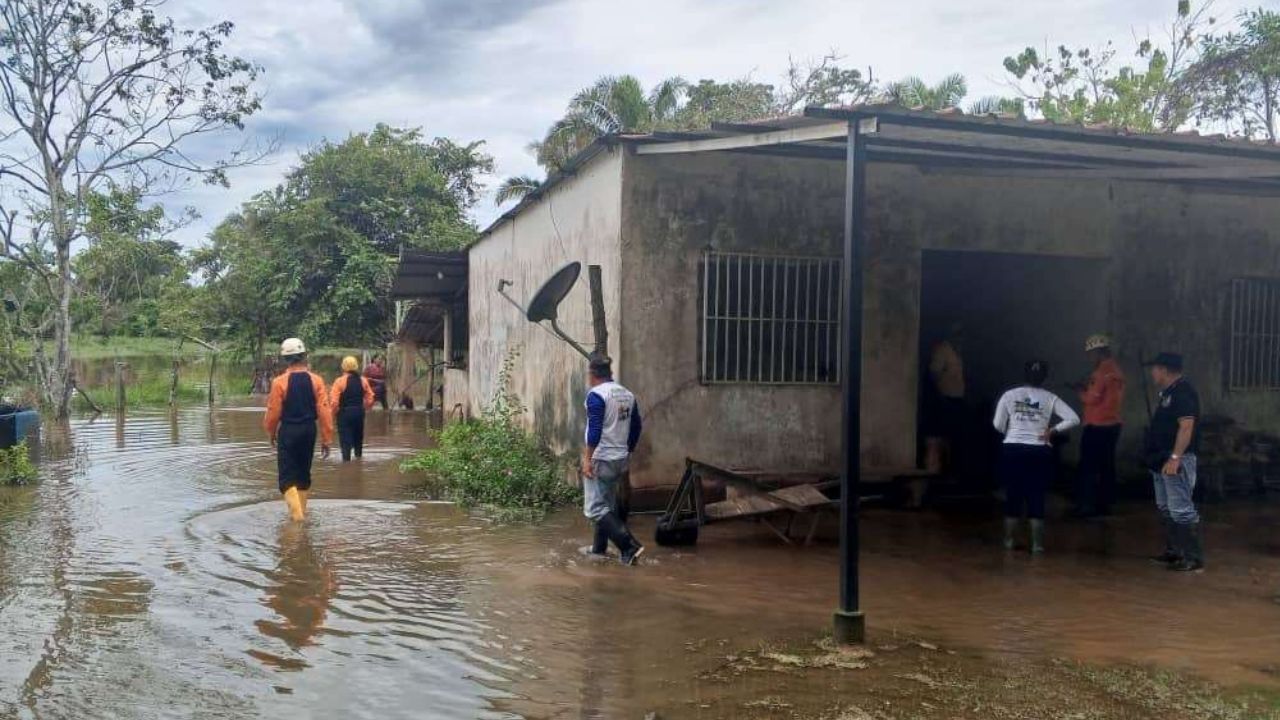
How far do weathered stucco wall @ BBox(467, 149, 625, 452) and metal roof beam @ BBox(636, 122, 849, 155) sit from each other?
1.84 feet

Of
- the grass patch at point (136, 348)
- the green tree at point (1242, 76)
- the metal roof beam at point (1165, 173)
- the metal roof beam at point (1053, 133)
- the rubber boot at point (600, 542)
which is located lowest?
the rubber boot at point (600, 542)

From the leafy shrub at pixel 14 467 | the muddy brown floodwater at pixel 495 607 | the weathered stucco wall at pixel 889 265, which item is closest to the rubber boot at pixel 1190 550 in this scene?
the muddy brown floodwater at pixel 495 607

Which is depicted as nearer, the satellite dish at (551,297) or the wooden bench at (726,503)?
the wooden bench at (726,503)

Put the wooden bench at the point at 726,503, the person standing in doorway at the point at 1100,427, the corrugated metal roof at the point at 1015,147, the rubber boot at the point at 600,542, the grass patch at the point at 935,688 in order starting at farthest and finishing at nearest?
the person standing in doorway at the point at 1100,427 → the wooden bench at the point at 726,503 → the rubber boot at the point at 600,542 → the corrugated metal roof at the point at 1015,147 → the grass patch at the point at 935,688

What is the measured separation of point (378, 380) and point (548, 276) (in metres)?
12.2

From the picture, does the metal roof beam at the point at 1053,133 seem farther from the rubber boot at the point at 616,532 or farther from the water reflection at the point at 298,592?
the water reflection at the point at 298,592

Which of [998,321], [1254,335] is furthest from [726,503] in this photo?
[1254,335]

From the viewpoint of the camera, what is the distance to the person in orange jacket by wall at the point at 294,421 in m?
8.80

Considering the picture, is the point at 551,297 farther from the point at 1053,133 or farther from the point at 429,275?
the point at 429,275

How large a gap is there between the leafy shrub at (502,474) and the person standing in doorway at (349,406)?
2.22 m

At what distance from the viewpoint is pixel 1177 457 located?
7.23 metres

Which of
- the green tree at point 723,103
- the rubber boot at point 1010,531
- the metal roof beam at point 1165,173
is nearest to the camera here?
the metal roof beam at point 1165,173

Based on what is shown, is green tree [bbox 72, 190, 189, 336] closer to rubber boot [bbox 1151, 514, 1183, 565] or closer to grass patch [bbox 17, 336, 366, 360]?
grass patch [bbox 17, 336, 366, 360]

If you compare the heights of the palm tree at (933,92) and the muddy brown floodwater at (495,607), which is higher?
the palm tree at (933,92)
